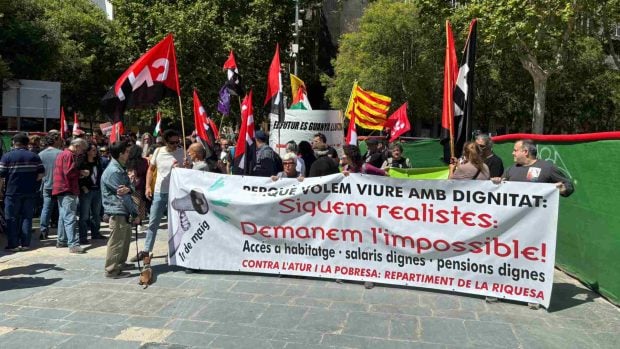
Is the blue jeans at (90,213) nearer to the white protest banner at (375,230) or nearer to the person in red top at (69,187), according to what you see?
the person in red top at (69,187)

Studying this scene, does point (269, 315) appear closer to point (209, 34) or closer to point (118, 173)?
point (118, 173)

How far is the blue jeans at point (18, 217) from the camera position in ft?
25.9

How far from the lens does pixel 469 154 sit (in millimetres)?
6012

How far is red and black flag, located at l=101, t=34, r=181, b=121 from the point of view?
23.2 ft

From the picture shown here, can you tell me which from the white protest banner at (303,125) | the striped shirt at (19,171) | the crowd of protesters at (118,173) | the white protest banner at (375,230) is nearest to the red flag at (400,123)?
the white protest banner at (303,125)

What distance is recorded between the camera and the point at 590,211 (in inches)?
245

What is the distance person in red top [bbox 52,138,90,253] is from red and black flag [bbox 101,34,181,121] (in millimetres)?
1100

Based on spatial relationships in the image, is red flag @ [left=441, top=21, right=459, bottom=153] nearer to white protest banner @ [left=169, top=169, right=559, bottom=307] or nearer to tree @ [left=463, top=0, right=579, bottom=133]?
white protest banner @ [left=169, top=169, right=559, bottom=307]

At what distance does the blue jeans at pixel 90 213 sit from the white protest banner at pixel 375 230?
2.55 m

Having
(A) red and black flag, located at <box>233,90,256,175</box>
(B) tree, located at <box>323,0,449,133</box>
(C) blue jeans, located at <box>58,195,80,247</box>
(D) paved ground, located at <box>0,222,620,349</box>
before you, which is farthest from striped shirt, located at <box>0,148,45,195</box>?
(B) tree, located at <box>323,0,449,133</box>

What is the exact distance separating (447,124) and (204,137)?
4.66 meters

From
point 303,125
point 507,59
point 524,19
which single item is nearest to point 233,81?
point 303,125

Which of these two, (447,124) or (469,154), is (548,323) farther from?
(447,124)

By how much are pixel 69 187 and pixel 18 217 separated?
3.34 feet
